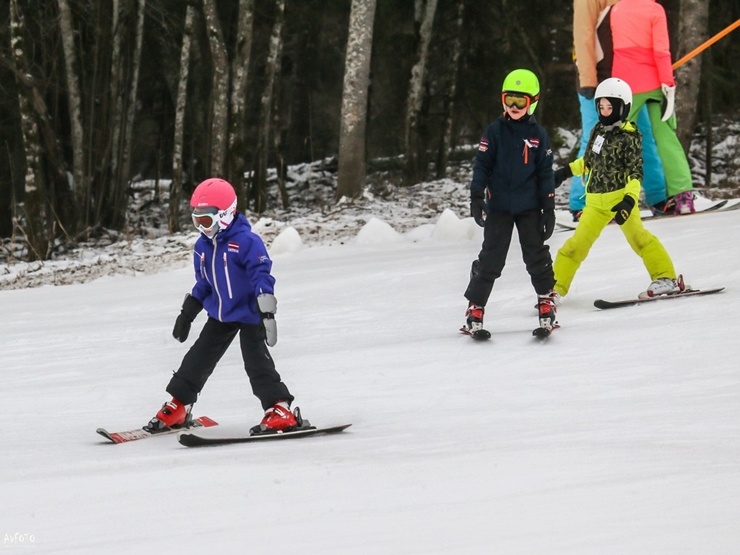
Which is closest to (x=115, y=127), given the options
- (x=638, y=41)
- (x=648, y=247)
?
(x=638, y=41)

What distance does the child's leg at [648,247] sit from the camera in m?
7.97

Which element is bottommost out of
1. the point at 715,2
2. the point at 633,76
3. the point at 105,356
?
the point at 105,356

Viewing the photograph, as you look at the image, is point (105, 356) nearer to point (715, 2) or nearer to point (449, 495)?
point (449, 495)

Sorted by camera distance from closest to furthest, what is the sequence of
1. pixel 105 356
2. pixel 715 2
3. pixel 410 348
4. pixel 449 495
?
pixel 449 495 → pixel 410 348 → pixel 105 356 → pixel 715 2

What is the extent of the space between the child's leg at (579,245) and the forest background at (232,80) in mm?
8160

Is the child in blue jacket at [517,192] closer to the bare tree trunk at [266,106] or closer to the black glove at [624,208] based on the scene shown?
the black glove at [624,208]

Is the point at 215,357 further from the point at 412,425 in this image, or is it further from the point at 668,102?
the point at 668,102

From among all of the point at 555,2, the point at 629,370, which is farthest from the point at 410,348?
the point at 555,2

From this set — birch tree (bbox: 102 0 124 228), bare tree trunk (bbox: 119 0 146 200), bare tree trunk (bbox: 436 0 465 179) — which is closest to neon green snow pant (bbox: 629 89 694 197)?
bare tree trunk (bbox: 436 0 465 179)

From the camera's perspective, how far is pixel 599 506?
3914mm

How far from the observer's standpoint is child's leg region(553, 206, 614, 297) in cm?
798

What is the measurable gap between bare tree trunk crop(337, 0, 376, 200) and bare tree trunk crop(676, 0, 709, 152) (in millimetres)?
4352

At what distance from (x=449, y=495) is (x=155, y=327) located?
18.0 feet

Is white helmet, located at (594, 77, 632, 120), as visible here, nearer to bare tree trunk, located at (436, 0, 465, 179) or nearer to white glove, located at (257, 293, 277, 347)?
white glove, located at (257, 293, 277, 347)
